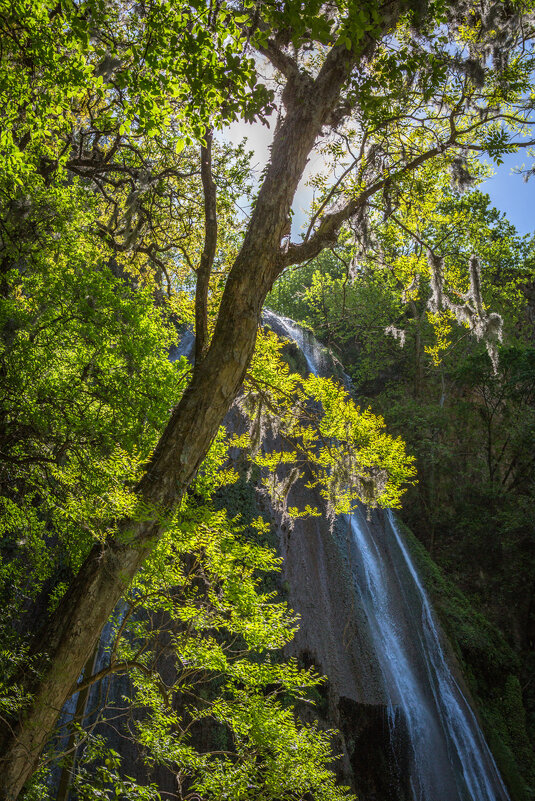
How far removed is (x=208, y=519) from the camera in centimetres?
580

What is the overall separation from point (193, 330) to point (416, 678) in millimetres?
9320

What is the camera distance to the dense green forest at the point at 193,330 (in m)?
3.50

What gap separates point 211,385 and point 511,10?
5.28 metres

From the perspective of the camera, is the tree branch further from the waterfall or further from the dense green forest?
the waterfall

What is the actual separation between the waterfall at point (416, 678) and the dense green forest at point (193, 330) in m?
1.12

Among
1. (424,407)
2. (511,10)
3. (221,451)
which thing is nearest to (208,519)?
(221,451)

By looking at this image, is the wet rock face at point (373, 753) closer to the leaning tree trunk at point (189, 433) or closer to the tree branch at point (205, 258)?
the leaning tree trunk at point (189, 433)

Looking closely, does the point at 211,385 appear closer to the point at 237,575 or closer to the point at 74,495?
the point at 74,495

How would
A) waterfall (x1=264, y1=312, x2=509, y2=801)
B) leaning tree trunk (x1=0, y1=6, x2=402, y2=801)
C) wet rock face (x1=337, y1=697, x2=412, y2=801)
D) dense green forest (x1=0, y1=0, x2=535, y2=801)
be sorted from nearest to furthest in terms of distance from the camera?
leaning tree trunk (x1=0, y1=6, x2=402, y2=801) < dense green forest (x1=0, y1=0, x2=535, y2=801) < wet rock face (x1=337, y1=697, x2=412, y2=801) < waterfall (x1=264, y1=312, x2=509, y2=801)

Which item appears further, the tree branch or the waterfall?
the waterfall

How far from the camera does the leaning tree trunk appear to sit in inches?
119

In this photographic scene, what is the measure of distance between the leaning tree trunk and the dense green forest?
0.7 inches

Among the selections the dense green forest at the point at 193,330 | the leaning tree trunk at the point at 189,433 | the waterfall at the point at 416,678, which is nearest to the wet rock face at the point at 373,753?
the waterfall at the point at 416,678

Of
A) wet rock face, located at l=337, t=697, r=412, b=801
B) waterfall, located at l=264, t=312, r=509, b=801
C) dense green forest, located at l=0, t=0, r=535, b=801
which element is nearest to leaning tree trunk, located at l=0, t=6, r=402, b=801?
dense green forest, located at l=0, t=0, r=535, b=801
